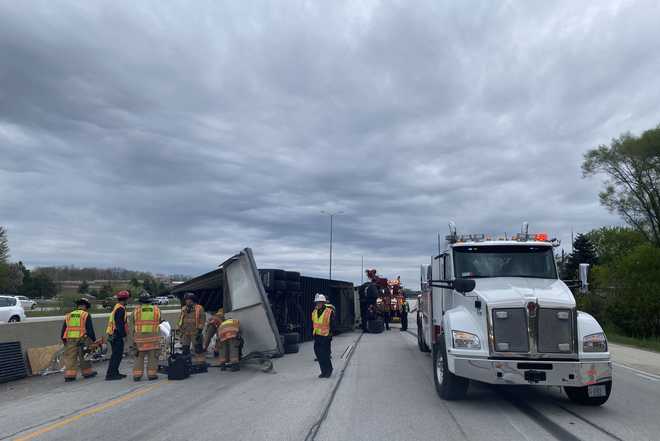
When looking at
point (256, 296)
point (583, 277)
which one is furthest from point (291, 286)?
point (583, 277)

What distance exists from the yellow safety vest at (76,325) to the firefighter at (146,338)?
105cm

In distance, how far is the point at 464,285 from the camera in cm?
866

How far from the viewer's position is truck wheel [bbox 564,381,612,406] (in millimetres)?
8025

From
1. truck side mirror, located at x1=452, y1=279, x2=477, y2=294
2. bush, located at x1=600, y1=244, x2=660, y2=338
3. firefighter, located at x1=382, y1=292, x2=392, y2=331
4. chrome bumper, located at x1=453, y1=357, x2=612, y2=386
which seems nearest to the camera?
chrome bumper, located at x1=453, y1=357, x2=612, y2=386

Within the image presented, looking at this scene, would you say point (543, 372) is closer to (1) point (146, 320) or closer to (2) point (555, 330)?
(2) point (555, 330)

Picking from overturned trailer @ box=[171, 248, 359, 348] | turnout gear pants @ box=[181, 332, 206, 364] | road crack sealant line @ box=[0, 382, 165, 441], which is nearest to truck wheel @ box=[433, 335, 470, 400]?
overturned trailer @ box=[171, 248, 359, 348]

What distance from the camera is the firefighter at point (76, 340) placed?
11.4 meters

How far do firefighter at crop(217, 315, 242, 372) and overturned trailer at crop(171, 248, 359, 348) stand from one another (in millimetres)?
285

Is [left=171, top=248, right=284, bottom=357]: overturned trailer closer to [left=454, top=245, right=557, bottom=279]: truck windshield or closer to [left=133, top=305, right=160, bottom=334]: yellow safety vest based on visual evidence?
[left=133, top=305, right=160, bottom=334]: yellow safety vest

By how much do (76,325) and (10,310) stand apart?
18.3 metres

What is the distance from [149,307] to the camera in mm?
11734

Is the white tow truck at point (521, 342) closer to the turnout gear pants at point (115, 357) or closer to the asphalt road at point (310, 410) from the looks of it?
the asphalt road at point (310, 410)

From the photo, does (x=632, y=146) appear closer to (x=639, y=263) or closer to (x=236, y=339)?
(x=639, y=263)

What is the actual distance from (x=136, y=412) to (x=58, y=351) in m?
6.09
